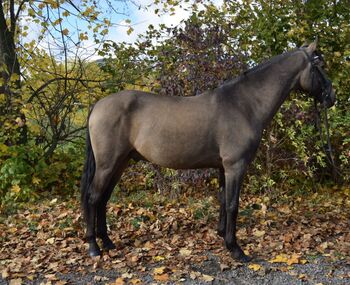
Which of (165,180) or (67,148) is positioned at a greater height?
(67,148)

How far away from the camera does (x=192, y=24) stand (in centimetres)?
741

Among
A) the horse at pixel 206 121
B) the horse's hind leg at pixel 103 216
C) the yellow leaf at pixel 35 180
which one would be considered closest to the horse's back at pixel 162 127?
the horse at pixel 206 121

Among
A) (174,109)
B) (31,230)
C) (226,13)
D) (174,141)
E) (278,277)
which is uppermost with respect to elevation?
(226,13)

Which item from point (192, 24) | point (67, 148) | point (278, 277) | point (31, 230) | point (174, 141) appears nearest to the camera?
point (278, 277)

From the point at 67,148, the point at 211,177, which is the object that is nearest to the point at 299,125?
the point at 211,177

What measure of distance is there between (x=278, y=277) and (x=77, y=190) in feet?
17.2

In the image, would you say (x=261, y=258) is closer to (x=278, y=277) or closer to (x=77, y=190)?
(x=278, y=277)

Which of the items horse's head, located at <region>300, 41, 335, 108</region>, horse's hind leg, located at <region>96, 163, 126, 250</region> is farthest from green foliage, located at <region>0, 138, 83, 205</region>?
horse's head, located at <region>300, 41, 335, 108</region>

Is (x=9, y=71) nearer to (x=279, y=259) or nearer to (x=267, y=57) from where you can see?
(x=267, y=57)

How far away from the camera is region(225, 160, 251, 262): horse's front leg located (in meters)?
4.58

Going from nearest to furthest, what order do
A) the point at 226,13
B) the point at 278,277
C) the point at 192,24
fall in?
the point at 278,277 → the point at 192,24 → the point at 226,13

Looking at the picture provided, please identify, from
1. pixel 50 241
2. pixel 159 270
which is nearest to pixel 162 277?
pixel 159 270

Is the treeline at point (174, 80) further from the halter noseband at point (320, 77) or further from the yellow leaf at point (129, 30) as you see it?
the halter noseband at point (320, 77)

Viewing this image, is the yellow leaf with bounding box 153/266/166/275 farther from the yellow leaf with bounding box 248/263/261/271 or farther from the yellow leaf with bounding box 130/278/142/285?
the yellow leaf with bounding box 248/263/261/271
